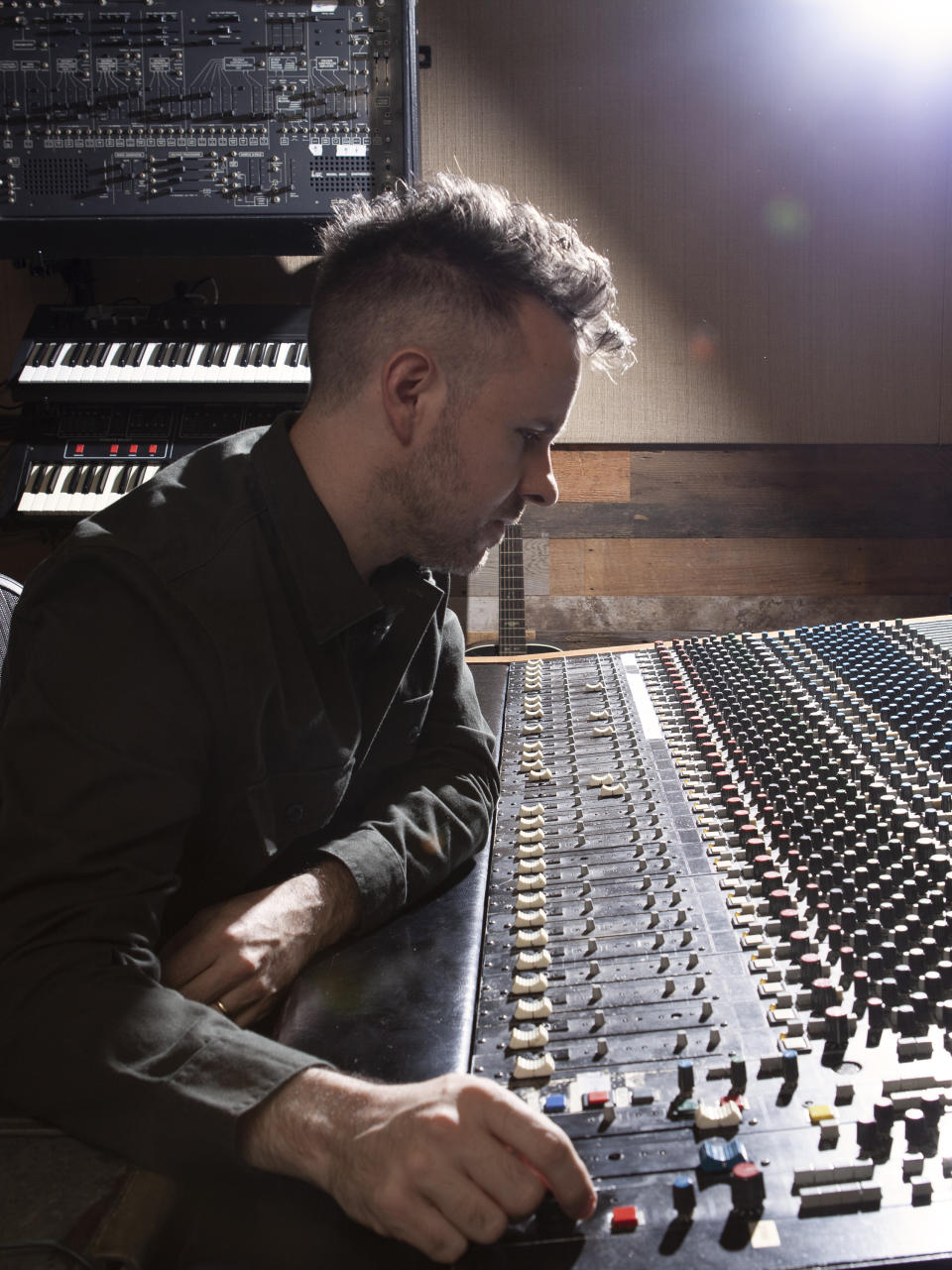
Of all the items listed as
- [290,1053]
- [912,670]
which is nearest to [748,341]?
[912,670]

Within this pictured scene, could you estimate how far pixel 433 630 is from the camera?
1.46m

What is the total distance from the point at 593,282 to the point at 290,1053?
876mm

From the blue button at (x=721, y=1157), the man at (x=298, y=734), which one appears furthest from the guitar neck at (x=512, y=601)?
the blue button at (x=721, y=1157)

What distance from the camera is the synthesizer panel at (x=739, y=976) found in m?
0.61

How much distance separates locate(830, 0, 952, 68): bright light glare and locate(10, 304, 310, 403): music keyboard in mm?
2041

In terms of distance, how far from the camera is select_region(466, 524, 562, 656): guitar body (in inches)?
131

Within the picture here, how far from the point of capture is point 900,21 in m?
3.41

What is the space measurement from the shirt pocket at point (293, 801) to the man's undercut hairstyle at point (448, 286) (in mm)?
434

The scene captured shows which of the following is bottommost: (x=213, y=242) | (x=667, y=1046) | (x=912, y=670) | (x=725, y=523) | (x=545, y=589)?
(x=545, y=589)

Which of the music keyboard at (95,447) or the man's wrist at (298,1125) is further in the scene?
the music keyboard at (95,447)

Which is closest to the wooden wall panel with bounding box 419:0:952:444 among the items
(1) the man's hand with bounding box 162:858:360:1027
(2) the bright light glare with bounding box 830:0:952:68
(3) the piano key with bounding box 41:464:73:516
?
(2) the bright light glare with bounding box 830:0:952:68

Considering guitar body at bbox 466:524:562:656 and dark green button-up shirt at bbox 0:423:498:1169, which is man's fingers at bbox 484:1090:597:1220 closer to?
dark green button-up shirt at bbox 0:423:498:1169

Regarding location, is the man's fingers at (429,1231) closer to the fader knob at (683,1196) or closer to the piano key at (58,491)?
the fader knob at (683,1196)

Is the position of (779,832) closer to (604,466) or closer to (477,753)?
(477,753)
